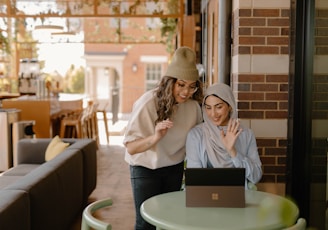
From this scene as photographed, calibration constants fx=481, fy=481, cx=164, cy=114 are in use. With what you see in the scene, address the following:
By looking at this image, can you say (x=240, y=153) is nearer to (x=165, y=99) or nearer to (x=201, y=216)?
(x=165, y=99)

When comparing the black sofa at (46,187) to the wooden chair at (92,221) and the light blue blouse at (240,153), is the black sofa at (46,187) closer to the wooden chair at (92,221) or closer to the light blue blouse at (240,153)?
the wooden chair at (92,221)

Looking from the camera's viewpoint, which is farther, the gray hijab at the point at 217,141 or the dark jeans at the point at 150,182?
the dark jeans at the point at 150,182

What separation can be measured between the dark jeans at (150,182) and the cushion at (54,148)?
8.05 feet

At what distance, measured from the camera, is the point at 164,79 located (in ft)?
9.18

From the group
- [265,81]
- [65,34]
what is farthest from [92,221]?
[65,34]

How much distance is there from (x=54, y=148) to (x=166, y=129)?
9.36 feet

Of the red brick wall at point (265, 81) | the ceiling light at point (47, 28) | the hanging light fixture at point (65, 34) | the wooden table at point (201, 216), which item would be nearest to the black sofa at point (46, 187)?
the wooden table at point (201, 216)

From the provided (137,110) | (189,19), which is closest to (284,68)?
(137,110)

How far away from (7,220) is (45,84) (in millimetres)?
6587

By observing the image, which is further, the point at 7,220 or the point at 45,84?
the point at 45,84

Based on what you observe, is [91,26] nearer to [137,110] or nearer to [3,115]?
[3,115]

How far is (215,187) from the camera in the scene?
87.0 inches

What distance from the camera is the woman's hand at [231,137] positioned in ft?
8.41

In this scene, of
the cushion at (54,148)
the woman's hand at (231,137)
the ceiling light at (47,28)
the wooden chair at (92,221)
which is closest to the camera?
the wooden chair at (92,221)
